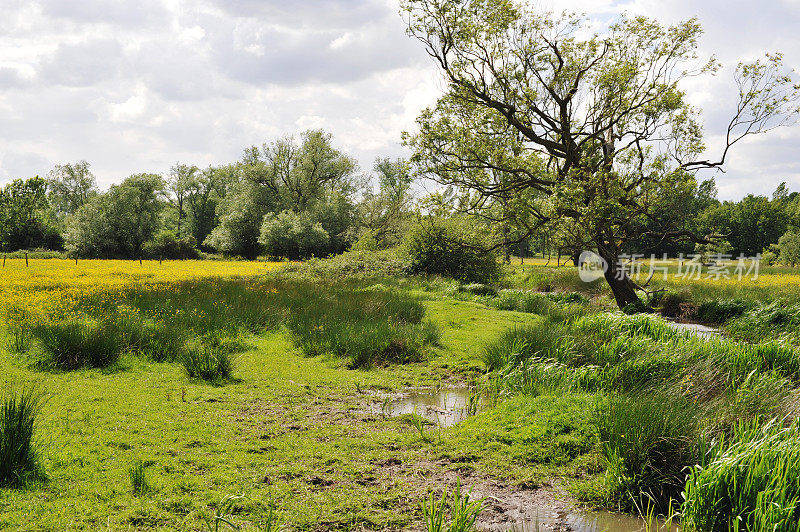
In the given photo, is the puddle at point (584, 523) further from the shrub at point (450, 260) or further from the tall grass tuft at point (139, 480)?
the shrub at point (450, 260)

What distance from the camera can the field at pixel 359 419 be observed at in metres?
4.04

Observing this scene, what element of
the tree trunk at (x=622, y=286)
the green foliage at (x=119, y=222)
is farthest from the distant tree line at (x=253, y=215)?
the tree trunk at (x=622, y=286)

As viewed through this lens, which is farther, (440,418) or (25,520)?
(440,418)

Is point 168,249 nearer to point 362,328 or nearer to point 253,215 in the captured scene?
point 253,215

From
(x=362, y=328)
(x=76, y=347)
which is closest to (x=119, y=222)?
(x=76, y=347)

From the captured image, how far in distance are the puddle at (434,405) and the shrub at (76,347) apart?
4.94 meters

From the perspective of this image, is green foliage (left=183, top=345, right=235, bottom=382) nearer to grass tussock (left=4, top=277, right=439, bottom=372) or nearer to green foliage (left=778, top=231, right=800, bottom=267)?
grass tussock (left=4, top=277, right=439, bottom=372)

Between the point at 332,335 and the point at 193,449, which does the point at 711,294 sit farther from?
the point at 193,449

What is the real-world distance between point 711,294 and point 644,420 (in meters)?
16.3

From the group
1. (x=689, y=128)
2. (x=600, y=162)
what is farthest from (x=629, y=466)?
(x=689, y=128)

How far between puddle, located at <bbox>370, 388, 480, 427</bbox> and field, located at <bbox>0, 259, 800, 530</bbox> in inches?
2.9

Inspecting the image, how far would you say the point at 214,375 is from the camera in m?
7.98

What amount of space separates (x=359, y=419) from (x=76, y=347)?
212 inches

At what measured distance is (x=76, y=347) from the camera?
815 centimetres
